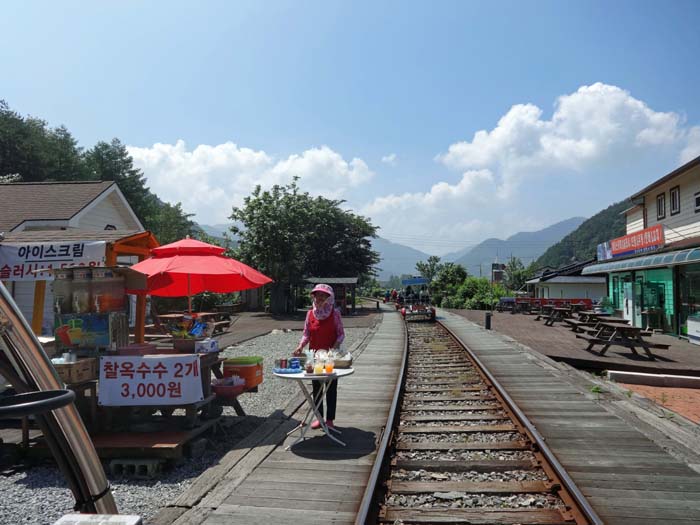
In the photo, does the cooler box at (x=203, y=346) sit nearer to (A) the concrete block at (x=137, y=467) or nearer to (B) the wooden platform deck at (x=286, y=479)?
(B) the wooden platform deck at (x=286, y=479)

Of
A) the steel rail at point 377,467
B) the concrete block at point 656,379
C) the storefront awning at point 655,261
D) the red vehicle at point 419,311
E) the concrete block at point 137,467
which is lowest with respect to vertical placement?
the concrete block at point 656,379

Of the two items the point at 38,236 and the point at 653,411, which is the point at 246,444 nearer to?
the point at 653,411

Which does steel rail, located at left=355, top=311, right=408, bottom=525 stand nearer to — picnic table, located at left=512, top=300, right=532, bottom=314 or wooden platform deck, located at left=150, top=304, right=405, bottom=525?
wooden platform deck, located at left=150, top=304, right=405, bottom=525

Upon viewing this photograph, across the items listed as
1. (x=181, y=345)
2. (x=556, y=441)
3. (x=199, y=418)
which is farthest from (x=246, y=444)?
(x=556, y=441)

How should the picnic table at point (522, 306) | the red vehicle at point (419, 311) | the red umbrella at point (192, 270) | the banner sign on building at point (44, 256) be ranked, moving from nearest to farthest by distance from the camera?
the red umbrella at point (192, 270) < the banner sign on building at point (44, 256) < the red vehicle at point (419, 311) < the picnic table at point (522, 306)

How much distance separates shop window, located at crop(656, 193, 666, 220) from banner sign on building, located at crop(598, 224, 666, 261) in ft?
3.65

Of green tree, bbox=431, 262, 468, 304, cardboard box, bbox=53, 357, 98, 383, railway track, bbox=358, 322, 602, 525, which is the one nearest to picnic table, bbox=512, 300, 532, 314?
green tree, bbox=431, 262, 468, 304

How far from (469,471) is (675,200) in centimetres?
2001

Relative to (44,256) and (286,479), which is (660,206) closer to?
(286,479)

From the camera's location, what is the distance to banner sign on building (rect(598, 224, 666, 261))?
20516mm

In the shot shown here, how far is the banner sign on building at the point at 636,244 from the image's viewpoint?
20.5 meters

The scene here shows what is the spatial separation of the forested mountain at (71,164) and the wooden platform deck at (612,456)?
145 feet

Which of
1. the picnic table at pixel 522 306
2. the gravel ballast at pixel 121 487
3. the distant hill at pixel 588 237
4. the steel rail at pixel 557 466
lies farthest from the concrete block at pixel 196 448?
the distant hill at pixel 588 237

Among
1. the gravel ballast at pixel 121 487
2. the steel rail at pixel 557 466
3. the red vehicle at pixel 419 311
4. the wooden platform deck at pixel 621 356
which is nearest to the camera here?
the steel rail at pixel 557 466
